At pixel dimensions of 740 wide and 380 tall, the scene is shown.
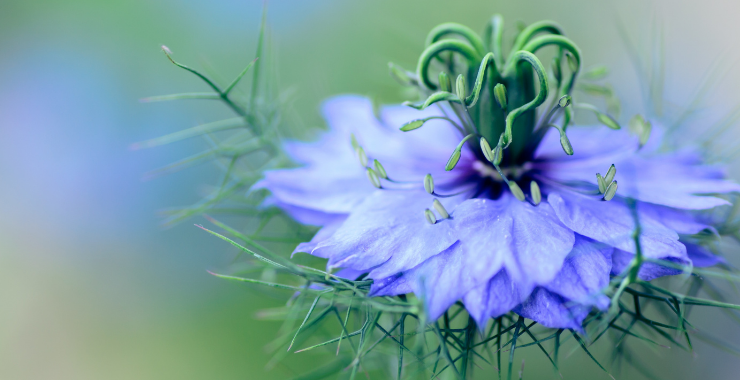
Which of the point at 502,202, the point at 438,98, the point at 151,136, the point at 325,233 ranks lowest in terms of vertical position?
the point at 151,136

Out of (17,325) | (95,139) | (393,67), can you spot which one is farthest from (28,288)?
(393,67)

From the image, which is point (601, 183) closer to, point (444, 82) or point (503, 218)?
point (503, 218)

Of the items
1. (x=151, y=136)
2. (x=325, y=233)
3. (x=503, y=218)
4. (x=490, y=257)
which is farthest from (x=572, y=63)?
(x=151, y=136)

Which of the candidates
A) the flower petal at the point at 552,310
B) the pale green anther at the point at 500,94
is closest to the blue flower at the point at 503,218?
the flower petal at the point at 552,310

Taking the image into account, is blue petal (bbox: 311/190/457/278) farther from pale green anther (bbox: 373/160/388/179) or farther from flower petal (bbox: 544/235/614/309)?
flower petal (bbox: 544/235/614/309)

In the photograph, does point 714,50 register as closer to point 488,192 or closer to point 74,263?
point 488,192
